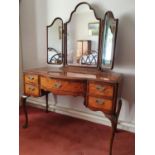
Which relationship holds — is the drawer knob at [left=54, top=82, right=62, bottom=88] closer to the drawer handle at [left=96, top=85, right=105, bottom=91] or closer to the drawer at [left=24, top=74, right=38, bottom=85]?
the drawer at [left=24, top=74, right=38, bottom=85]

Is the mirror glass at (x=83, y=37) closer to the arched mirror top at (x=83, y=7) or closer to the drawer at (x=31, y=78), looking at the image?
the arched mirror top at (x=83, y=7)

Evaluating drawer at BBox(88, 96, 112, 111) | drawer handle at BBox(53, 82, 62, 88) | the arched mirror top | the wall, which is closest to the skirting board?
the wall

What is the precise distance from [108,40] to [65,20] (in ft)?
2.54

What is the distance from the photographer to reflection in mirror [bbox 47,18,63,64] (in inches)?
112

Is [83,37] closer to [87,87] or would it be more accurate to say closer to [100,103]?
[87,87]

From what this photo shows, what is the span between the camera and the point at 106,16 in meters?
2.40

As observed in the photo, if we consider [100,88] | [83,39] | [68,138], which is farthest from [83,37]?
[68,138]

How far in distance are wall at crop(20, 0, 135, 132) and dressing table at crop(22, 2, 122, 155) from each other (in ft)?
0.41

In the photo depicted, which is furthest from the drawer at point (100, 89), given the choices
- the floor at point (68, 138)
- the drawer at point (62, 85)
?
the floor at point (68, 138)

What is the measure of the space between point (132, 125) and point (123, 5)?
143 centimetres

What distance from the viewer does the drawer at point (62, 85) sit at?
2148mm

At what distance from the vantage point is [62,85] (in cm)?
224

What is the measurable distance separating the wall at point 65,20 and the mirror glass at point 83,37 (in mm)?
126

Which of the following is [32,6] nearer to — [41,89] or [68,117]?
[41,89]
